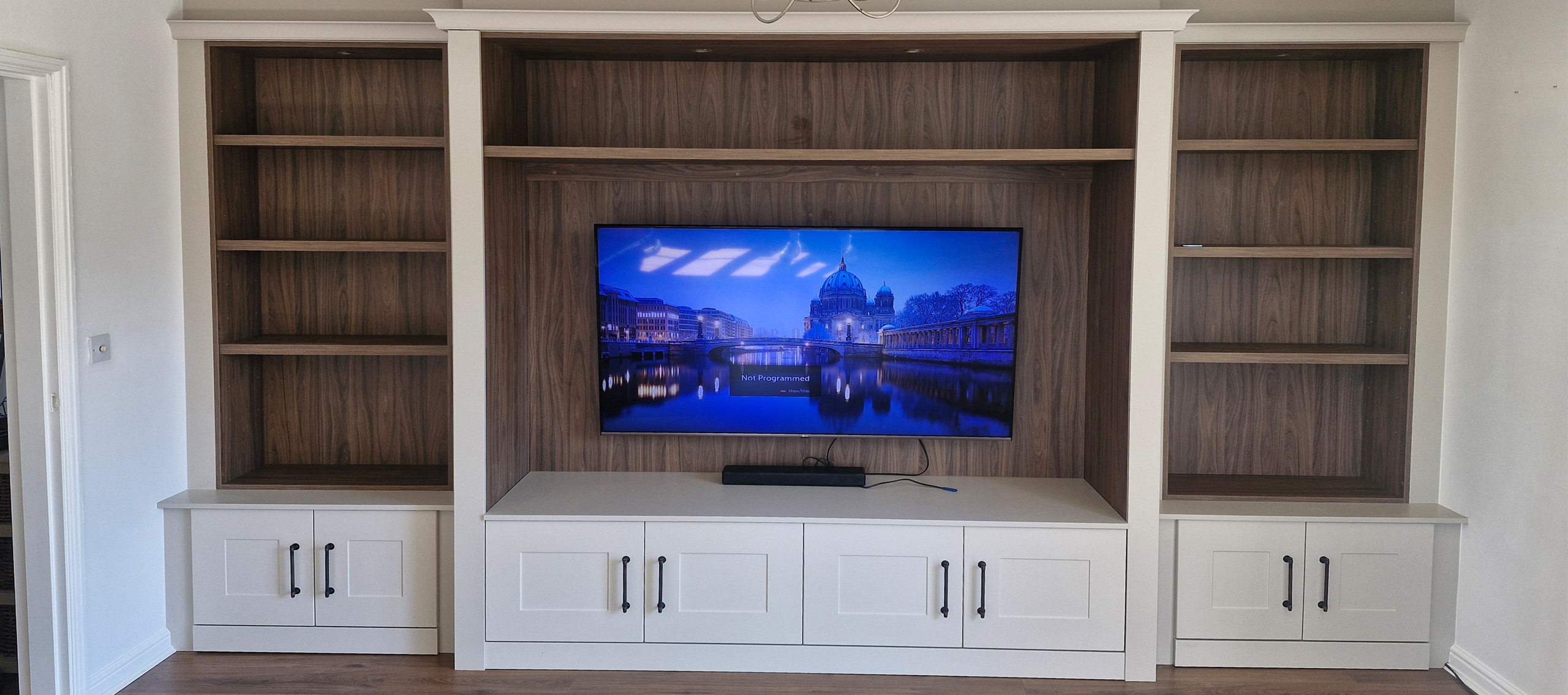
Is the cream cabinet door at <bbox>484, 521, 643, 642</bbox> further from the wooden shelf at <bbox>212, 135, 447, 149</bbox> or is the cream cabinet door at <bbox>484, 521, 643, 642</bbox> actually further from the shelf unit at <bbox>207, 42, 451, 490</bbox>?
the wooden shelf at <bbox>212, 135, 447, 149</bbox>

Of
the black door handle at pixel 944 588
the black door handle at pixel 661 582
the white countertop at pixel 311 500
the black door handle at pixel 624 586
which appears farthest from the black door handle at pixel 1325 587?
the white countertop at pixel 311 500

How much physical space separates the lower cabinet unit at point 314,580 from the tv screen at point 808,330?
0.82 m

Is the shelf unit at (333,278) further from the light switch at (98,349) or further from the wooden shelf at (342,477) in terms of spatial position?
the light switch at (98,349)

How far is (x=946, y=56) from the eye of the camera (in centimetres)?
335

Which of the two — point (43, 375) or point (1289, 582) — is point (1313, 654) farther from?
point (43, 375)

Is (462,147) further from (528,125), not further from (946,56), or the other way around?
(946,56)

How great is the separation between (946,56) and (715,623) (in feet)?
6.60

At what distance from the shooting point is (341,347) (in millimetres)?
3283

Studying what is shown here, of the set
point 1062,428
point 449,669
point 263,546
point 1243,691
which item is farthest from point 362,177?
point 1243,691

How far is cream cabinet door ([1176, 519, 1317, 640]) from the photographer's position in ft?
10.3

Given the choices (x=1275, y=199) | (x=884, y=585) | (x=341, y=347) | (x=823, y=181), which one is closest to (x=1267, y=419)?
(x=1275, y=199)

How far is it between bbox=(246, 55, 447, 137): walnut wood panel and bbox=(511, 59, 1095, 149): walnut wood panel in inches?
14.6

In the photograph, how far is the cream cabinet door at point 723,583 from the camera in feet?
10.3

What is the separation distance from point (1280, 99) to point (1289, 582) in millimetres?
1616
